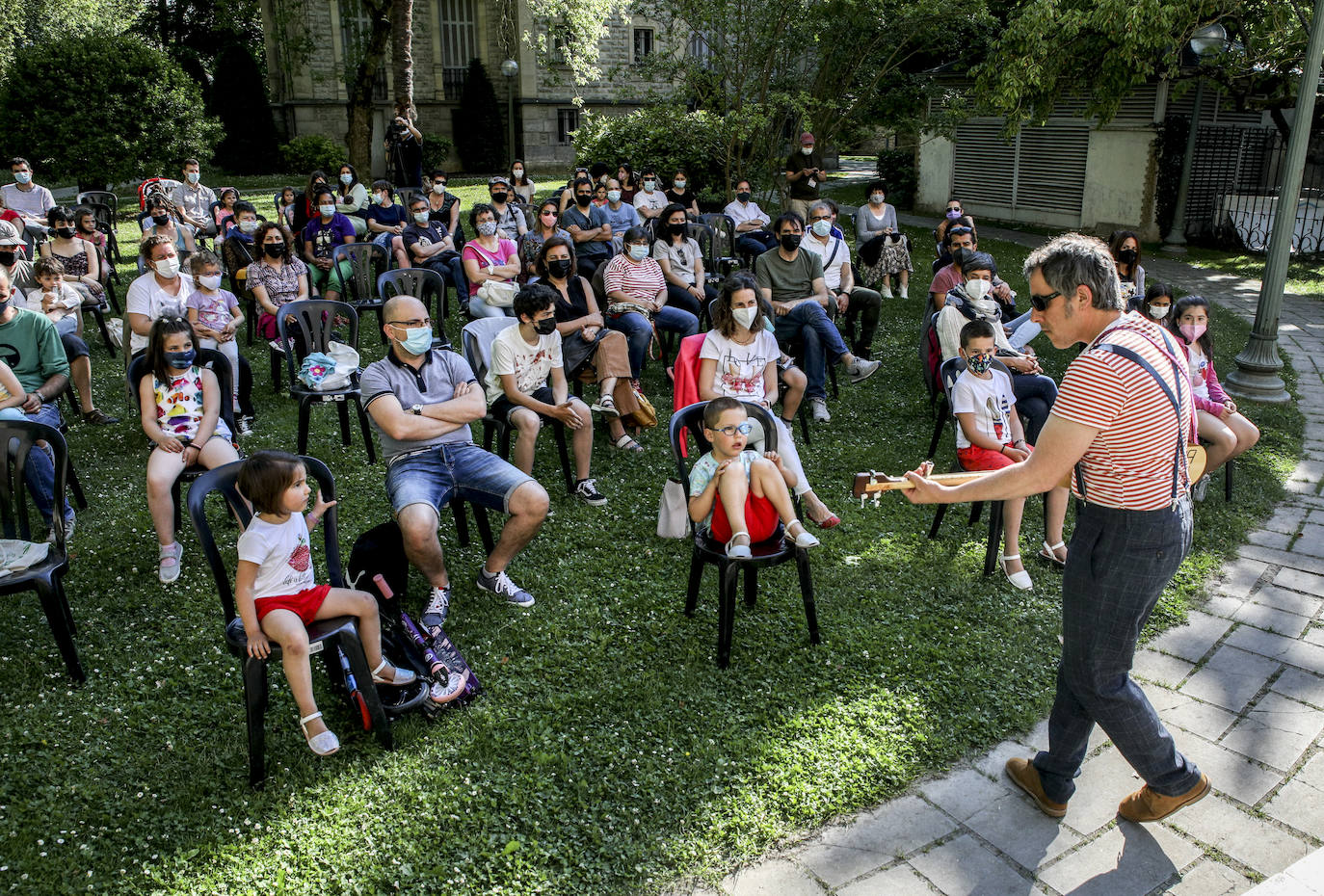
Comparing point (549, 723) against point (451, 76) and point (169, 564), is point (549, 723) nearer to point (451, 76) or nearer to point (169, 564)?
point (169, 564)

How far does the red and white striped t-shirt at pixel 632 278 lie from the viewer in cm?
802

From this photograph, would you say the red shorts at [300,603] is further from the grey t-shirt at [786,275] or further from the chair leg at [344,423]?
the grey t-shirt at [786,275]

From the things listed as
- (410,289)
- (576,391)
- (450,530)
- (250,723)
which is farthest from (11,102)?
(250,723)

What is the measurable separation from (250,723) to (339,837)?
1.76ft

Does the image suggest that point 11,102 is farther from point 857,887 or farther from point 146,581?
point 857,887

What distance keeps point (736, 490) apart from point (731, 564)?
34 centimetres

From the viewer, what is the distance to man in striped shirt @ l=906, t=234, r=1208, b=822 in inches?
110

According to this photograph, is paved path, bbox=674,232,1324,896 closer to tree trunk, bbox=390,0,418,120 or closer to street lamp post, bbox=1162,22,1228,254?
street lamp post, bbox=1162,22,1228,254

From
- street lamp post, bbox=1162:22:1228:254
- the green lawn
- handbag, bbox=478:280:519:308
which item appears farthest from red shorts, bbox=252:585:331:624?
street lamp post, bbox=1162:22:1228:254

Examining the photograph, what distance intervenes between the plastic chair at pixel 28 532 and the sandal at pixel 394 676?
1.34 m

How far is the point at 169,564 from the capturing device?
4785 millimetres

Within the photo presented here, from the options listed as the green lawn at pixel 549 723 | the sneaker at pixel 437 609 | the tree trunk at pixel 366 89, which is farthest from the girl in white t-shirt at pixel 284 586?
the tree trunk at pixel 366 89

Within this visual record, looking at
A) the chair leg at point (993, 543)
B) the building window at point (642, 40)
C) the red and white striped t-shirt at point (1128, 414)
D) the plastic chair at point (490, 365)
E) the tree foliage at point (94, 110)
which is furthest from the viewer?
the building window at point (642, 40)

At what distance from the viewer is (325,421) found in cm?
711
